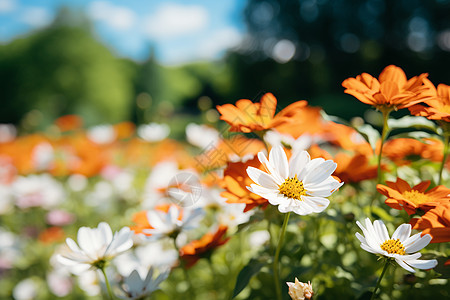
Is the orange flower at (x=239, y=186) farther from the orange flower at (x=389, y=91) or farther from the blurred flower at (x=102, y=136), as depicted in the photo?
the blurred flower at (x=102, y=136)

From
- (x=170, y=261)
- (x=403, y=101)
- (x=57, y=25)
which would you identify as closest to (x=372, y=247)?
(x=403, y=101)

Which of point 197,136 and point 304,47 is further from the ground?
point 197,136

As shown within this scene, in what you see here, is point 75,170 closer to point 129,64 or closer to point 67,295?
point 67,295

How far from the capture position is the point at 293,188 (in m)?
0.40

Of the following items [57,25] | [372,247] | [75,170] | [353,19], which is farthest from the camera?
[57,25]

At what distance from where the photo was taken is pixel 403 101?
0.42 meters

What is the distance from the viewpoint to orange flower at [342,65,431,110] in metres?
0.41

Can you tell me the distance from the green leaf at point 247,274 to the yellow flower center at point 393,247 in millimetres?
147

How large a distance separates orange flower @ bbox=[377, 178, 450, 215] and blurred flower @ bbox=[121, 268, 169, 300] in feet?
0.98

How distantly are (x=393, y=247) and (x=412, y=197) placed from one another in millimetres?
75

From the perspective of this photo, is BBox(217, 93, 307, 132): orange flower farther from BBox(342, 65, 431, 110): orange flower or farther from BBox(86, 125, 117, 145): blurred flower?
BBox(86, 125, 117, 145): blurred flower

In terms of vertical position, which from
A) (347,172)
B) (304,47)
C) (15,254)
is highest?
(347,172)

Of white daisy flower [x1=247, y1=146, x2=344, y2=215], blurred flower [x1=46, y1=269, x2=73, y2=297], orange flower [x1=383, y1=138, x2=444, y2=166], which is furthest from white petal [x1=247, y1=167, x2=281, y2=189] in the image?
blurred flower [x1=46, y1=269, x2=73, y2=297]

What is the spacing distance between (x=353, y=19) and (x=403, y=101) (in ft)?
43.3
